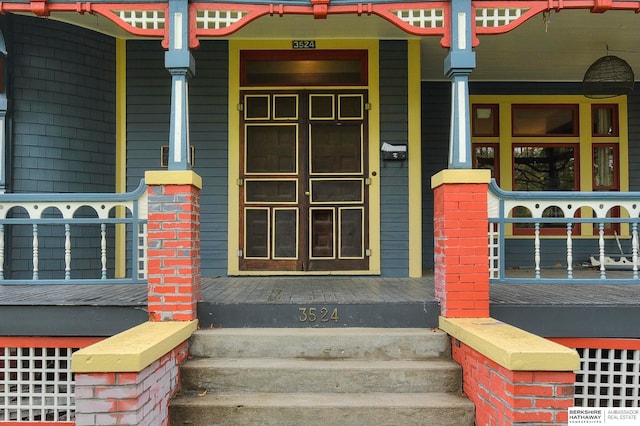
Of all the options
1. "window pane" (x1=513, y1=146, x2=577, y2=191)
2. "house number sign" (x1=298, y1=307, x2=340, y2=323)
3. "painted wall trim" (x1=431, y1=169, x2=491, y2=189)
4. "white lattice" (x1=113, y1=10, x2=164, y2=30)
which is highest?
"white lattice" (x1=113, y1=10, x2=164, y2=30)

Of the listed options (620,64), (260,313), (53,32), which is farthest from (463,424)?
(53,32)

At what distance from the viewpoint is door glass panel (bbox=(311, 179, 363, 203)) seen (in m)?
5.80

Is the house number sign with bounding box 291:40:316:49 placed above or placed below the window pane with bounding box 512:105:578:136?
above

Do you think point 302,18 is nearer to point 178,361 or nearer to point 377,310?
point 377,310

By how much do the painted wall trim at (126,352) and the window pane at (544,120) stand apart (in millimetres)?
5921

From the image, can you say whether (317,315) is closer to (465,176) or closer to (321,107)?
(465,176)

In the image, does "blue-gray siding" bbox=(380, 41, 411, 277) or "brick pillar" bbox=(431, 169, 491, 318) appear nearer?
"brick pillar" bbox=(431, 169, 491, 318)

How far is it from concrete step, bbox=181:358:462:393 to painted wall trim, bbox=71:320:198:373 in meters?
0.35

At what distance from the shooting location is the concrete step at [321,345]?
11.3 feet

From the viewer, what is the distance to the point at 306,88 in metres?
5.82

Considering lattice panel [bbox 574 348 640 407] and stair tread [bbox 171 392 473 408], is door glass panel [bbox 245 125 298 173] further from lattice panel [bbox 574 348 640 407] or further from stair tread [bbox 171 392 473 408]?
lattice panel [bbox 574 348 640 407]

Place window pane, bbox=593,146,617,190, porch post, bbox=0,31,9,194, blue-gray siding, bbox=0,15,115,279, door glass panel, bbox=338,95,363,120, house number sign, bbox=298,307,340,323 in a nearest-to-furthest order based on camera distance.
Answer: house number sign, bbox=298,307,340,323, porch post, bbox=0,31,9,194, blue-gray siding, bbox=0,15,115,279, door glass panel, bbox=338,95,363,120, window pane, bbox=593,146,617,190

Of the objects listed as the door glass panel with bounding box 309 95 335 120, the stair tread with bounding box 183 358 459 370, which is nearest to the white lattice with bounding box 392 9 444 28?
the door glass panel with bounding box 309 95 335 120

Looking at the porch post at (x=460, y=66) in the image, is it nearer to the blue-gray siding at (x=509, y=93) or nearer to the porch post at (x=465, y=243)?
the porch post at (x=465, y=243)
